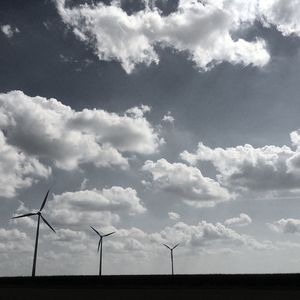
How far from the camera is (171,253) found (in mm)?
188875

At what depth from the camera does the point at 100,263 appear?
166 metres
